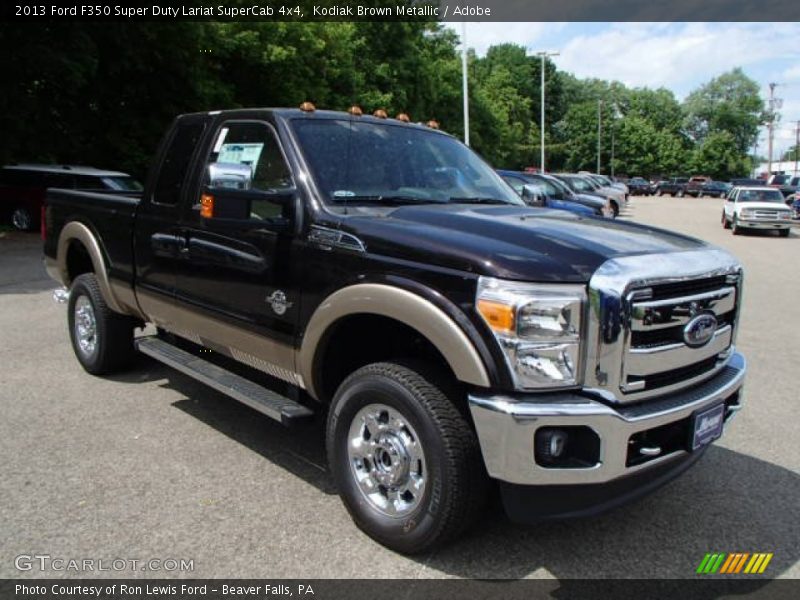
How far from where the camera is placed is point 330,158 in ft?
12.7

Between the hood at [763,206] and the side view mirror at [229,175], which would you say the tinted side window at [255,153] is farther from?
the hood at [763,206]

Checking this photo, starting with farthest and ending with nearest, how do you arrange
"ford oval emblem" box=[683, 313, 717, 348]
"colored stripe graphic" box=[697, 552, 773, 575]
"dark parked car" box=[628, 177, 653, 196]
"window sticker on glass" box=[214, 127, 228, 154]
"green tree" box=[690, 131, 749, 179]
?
"green tree" box=[690, 131, 749, 179] < "dark parked car" box=[628, 177, 653, 196] < "window sticker on glass" box=[214, 127, 228, 154] < "colored stripe graphic" box=[697, 552, 773, 575] < "ford oval emblem" box=[683, 313, 717, 348]

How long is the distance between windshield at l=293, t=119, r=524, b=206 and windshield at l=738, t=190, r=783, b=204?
21.6 m

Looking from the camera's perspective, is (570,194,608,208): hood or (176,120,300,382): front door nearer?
(176,120,300,382): front door

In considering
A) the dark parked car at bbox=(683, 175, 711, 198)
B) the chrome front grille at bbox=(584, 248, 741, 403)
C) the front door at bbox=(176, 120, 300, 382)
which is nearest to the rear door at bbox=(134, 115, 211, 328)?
the front door at bbox=(176, 120, 300, 382)

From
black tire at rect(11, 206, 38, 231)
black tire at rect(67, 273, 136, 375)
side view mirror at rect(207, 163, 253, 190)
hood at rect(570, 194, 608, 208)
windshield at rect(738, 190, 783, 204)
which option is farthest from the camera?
windshield at rect(738, 190, 783, 204)

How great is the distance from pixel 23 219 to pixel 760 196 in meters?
22.1

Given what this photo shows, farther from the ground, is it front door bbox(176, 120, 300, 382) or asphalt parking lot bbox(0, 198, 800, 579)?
front door bbox(176, 120, 300, 382)

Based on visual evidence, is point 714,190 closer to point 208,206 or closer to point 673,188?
point 673,188

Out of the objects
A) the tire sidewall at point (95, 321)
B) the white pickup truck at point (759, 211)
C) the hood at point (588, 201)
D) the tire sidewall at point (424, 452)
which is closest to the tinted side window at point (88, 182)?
the tire sidewall at point (95, 321)

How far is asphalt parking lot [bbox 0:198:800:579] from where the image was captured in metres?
3.18

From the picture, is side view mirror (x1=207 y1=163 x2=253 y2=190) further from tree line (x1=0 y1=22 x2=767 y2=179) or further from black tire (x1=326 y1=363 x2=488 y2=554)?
tree line (x1=0 y1=22 x2=767 y2=179)

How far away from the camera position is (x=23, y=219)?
57.1 feet

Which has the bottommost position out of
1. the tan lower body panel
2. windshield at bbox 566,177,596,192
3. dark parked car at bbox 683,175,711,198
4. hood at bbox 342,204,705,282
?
the tan lower body panel
